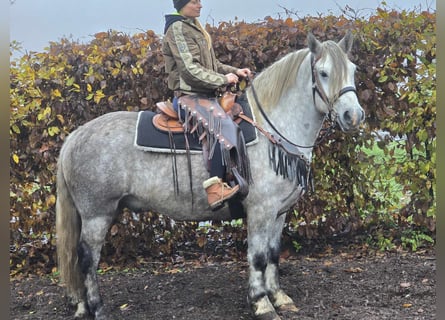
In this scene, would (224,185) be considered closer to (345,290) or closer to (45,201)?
(345,290)

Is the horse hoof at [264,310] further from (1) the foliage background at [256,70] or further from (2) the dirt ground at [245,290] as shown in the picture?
(1) the foliage background at [256,70]

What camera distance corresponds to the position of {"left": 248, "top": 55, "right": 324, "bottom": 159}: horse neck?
3.94 metres

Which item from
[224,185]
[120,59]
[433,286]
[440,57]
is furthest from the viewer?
[120,59]

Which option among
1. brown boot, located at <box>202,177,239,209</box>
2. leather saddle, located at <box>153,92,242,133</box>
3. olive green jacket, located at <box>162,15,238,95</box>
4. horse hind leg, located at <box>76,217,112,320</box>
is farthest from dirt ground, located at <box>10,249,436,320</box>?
olive green jacket, located at <box>162,15,238,95</box>

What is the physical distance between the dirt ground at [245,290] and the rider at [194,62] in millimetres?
1222

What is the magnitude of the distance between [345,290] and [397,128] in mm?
1896

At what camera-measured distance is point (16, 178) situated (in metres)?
5.45

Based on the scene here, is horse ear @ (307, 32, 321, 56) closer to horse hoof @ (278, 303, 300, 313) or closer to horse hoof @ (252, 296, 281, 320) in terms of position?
horse hoof @ (252, 296, 281, 320)

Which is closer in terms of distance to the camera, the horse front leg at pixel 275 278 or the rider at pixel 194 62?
the rider at pixel 194 62

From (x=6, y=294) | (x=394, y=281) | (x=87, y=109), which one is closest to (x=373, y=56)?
(x=394, y=281)

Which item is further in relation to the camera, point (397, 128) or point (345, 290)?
point (397, 128)

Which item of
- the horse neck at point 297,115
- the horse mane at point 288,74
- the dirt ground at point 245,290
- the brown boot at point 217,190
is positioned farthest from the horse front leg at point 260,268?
the horse mane at point 288,74

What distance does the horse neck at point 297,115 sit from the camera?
3.94m

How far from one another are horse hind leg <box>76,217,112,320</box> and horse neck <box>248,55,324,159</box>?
1574 mm
